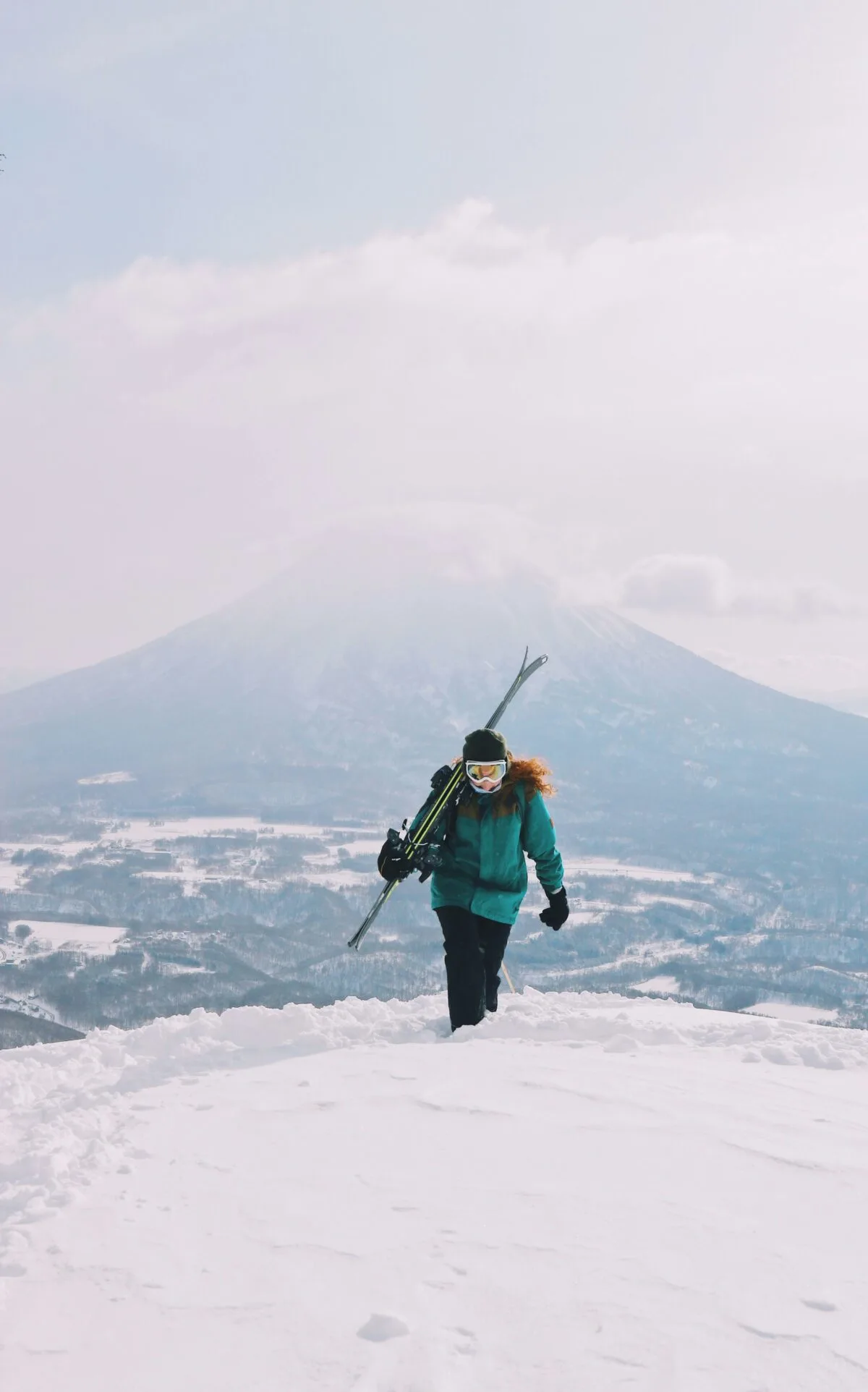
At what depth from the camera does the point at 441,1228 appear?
3613 millimetres

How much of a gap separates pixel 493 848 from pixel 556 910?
3.54ft

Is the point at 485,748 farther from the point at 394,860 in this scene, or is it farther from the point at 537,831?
the point at 394,860

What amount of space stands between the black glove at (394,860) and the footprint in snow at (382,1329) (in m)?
5.07

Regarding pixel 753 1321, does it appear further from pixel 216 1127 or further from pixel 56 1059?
pixel 56 1059

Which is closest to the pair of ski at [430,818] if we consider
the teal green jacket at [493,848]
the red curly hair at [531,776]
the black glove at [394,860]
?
the black glove at [394,860]

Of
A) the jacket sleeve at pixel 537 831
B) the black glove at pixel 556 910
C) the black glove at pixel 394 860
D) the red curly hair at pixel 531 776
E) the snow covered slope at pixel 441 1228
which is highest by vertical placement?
the red curly hair at pixel 531 776

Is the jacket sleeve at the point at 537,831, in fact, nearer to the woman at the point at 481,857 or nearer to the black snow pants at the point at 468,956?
the woman at the point at 481,857

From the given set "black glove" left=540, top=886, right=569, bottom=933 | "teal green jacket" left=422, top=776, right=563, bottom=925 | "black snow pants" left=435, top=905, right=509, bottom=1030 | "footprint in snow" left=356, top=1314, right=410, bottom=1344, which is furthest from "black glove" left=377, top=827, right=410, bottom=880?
"footprint in snow" left=356, top=1314, right=410, bottom=1344

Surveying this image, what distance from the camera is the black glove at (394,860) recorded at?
808cm

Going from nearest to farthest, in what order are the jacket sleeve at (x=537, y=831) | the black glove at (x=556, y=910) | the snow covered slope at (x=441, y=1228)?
1. the snow covered slope at (x=441, y=1228)
2. the jacket sleeve at (x=537, y=831)
3. the black glove at (x=556, y=910)

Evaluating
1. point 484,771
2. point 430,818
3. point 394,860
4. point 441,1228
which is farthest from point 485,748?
point 441,1228

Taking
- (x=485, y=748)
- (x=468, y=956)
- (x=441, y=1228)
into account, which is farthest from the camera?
(x=485, y=748)

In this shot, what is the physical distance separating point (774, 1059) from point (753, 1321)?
4.44 meters

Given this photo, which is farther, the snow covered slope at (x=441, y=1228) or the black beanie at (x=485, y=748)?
the black beanie at (x=485, y=748)
